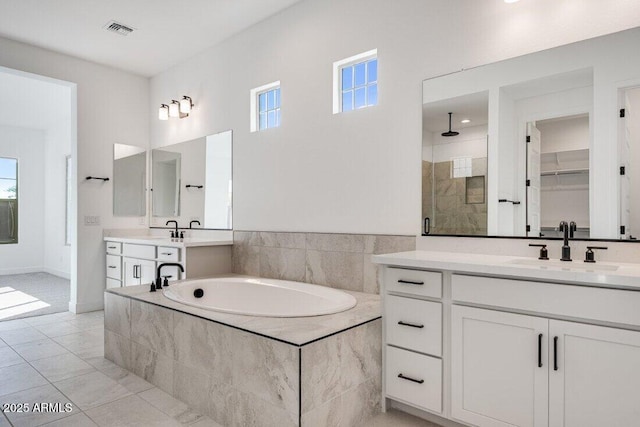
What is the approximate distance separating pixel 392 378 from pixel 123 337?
6.35 feet

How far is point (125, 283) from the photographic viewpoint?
432cm

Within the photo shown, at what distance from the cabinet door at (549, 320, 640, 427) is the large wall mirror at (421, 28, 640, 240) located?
2.17 ft

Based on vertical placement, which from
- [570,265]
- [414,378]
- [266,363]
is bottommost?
[414,378]

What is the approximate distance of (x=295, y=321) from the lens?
2100 mm

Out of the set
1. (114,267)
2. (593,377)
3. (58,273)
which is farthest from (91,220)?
(593,377)

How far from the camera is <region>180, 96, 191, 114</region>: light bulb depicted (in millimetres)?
4401

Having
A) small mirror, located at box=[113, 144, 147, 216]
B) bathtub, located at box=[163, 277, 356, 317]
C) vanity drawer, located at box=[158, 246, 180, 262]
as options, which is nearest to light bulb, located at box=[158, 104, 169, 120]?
small mirror, located at box=[113, 144, 147, 216]

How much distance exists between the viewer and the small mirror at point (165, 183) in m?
4.70

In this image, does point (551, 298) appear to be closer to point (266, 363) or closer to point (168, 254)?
point (266, 363)

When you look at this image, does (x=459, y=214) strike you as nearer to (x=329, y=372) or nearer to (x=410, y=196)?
(x=410, y=196)

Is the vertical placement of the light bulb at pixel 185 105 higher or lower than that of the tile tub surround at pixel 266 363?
higher

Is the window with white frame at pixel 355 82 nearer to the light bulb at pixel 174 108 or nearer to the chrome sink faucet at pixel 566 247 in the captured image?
the chrome sink faucet at pixel 566 247

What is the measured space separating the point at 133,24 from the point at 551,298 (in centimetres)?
407

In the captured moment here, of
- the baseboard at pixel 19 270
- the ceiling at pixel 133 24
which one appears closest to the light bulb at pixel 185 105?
A: the ceiling at pixel 133 24
